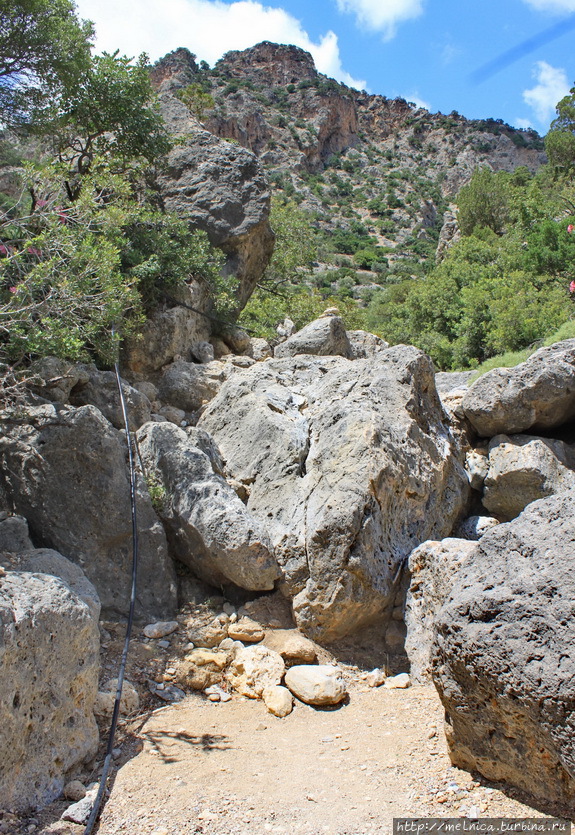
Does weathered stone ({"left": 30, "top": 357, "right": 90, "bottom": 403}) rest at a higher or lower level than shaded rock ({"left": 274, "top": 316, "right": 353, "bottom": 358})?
lower

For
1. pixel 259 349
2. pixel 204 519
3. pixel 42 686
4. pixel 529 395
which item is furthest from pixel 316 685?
pixel 259 349

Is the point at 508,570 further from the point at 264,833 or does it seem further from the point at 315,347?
the point at 315,347

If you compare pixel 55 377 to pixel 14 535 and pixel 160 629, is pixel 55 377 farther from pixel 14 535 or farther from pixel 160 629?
pixel 160 629

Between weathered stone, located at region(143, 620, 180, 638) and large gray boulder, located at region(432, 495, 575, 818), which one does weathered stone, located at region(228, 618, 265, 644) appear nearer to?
weathered stone, located at region(143, 620, 180, 638)

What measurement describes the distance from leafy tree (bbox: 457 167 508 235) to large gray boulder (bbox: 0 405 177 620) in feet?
91.6

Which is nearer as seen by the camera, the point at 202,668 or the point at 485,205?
the point at 202,668

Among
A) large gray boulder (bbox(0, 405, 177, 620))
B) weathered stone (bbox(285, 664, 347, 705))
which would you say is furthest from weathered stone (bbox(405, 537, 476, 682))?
large gray boulder (bbox(0, 405, 177, 620))

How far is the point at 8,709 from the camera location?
3.04 meters

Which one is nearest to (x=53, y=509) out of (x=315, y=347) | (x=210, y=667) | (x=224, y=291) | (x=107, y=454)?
(x=107, y=454)

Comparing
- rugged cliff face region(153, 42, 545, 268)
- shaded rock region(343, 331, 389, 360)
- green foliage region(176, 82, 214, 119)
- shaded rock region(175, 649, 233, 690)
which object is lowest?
shaded rock region(175, 649, 233, 690)

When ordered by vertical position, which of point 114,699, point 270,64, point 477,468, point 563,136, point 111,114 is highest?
point 270,64

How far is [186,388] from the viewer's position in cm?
818

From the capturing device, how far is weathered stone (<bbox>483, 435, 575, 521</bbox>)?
21.3ft

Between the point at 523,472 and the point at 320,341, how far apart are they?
3566mm
